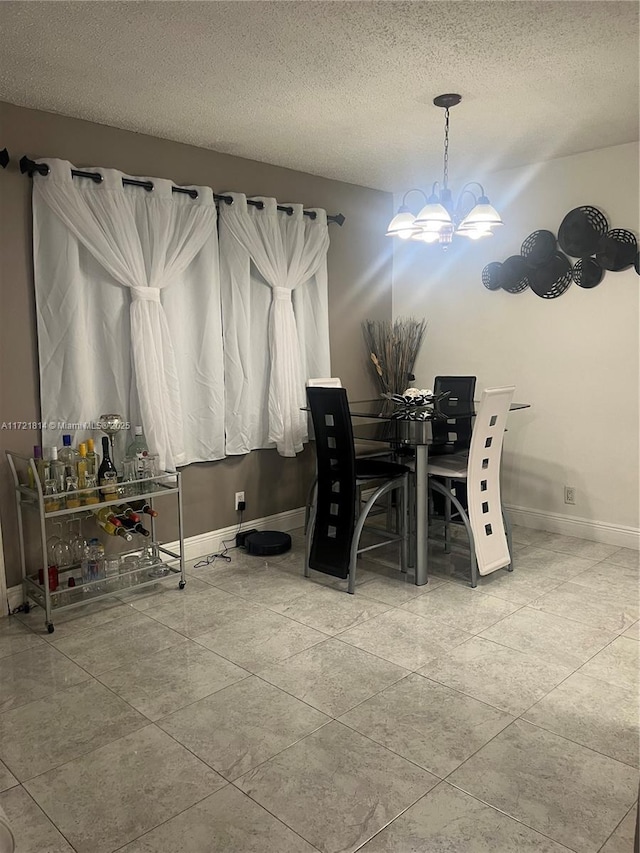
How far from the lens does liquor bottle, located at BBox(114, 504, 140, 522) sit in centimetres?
344

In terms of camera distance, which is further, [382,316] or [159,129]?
[382,316]

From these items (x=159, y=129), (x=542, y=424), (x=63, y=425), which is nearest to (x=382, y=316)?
(x=542, y=424)

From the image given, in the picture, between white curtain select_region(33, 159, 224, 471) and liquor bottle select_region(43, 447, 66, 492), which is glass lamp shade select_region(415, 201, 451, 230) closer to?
white curtain select_region(33, 159, 224, 471)

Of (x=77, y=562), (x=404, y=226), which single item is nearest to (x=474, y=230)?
(x=404, y=226)

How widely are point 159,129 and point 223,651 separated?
107 inches

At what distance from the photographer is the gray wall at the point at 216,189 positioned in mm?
3230

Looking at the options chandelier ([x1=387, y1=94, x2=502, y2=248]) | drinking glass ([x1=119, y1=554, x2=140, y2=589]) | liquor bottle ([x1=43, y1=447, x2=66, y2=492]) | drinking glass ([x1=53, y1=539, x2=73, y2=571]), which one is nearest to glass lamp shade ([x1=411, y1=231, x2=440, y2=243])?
chandelier ([x1=387, y1=94, x2=502, y2=248])

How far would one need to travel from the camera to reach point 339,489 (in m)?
3.58

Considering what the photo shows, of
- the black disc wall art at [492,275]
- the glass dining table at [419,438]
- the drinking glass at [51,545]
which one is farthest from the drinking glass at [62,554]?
the black disc wall art at [492,275]

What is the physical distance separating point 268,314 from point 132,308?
3.32 ft

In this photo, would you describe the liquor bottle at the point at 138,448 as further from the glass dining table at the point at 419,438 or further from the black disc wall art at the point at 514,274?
the black disc wall art at the point at 514,274

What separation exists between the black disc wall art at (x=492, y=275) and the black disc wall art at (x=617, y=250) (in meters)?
0.72

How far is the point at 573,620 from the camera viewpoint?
10.2ft

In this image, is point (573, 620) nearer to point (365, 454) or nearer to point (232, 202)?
point (365, 454)
